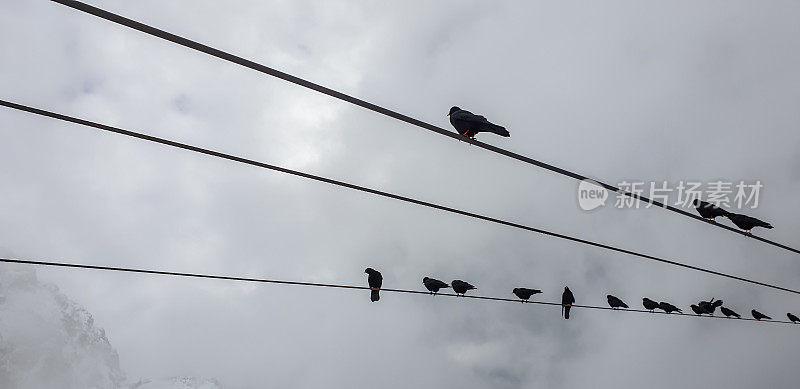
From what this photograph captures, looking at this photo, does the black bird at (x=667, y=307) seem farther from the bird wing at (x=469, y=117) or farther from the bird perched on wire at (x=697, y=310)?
the bird wing at (x=469, y=117)

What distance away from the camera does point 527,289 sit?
52.0ft

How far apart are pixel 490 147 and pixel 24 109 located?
139 inches

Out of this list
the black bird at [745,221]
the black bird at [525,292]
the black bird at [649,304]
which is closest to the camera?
the black bird at [745,221]

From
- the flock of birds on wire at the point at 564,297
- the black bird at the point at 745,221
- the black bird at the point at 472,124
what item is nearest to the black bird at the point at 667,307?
the flock of birds on wire at the point at 564,297

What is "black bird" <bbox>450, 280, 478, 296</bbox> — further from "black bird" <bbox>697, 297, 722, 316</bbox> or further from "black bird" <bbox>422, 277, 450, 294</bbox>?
"black bird" <bbox>697, 297, 722, 316</bbox>

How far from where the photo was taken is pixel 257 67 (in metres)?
3.12

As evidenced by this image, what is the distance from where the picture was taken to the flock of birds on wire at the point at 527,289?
21.5 feet

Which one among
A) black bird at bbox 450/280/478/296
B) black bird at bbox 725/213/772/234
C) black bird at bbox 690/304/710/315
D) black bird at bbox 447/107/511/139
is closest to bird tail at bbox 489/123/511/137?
black bird at bbox 447/107/511/139

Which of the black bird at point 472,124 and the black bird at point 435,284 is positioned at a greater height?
the black bird at point 472,124

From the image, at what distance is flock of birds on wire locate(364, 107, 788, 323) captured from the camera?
21.5ft

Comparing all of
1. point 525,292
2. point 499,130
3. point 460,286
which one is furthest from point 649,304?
point 499,130

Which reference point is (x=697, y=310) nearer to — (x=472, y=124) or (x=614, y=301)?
(x=614, y=301)

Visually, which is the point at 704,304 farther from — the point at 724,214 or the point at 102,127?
the point at 102,127

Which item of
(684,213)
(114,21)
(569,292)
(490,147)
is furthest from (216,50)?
(569,292)
